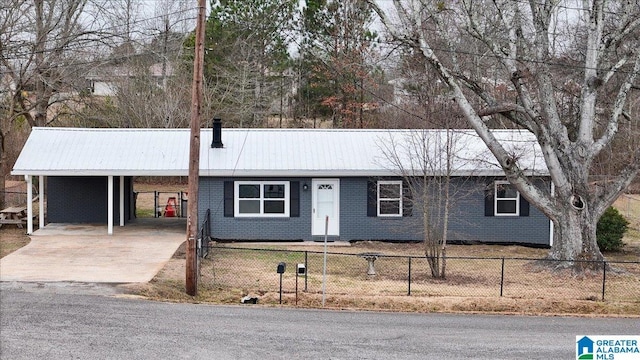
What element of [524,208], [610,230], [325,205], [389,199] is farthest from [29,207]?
[610,230]

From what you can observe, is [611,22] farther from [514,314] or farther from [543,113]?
[514,314]

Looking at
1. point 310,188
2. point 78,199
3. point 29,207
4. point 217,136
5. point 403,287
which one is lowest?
point 403,287

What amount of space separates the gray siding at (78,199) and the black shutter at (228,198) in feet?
14.3

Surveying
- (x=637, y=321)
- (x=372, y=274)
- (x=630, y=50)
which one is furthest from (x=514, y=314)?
(x=630, y=50)

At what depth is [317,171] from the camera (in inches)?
1045

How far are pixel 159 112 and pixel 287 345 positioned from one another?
2854cm

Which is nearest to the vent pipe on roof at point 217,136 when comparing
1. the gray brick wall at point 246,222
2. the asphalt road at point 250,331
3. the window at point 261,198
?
the gray brick wall at point 246,222

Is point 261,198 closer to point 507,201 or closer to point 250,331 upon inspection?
point 507,201

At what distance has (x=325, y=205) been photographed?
27.1m

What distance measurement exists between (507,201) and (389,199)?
409cm

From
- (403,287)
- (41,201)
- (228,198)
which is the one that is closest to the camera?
(403,287)

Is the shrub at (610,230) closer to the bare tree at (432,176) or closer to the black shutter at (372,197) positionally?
the bare tree at (432,176)

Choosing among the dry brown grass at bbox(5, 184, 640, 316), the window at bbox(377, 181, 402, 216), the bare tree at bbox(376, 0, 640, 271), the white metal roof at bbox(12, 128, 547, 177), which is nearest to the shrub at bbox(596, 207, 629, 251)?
the white metal roof at bbox(12, 128, 547, 177)

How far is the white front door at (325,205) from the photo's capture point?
88.5ft
